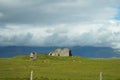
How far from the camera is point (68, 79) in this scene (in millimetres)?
65688

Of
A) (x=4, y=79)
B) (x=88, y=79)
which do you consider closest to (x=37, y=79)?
(x=4, y=79)

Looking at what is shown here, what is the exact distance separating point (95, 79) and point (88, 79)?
1763 mm

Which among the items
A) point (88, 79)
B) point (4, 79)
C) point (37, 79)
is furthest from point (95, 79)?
point (4, 79)

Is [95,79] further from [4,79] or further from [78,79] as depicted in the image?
[4,79]

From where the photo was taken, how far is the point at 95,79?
6612 centimetres

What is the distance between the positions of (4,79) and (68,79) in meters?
12.4

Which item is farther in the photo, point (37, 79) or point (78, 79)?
point (78, 79)

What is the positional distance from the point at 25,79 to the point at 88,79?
13.6 meters

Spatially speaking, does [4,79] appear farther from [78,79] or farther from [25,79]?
[78,79]

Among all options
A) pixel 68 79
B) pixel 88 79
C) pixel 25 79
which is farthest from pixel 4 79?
pixel 88 79

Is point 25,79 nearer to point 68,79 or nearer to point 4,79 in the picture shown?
point 4,79

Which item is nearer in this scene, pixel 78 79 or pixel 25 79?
pixel 25 79

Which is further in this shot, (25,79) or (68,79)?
(68,79)

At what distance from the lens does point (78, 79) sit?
65.9 m
